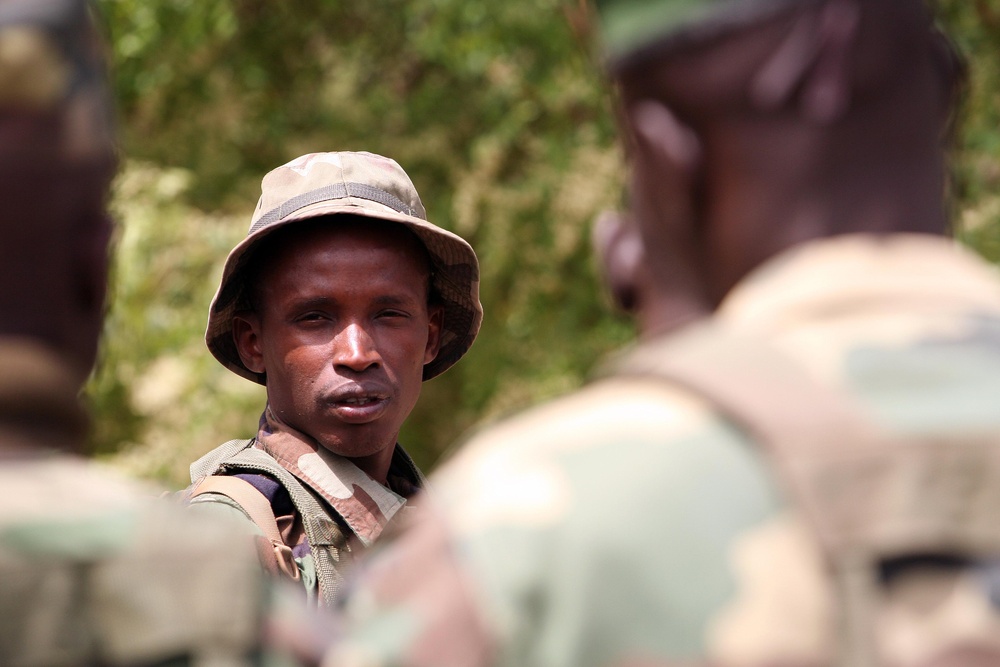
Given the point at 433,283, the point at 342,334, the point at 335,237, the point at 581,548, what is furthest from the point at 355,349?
the point at 581,548

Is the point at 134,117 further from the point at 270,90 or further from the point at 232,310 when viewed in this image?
the point at 232,310

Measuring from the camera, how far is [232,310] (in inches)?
147

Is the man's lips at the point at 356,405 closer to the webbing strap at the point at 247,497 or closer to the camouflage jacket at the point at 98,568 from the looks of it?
the webbing strap at the point at 247,497

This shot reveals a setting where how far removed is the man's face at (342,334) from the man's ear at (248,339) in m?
0.04

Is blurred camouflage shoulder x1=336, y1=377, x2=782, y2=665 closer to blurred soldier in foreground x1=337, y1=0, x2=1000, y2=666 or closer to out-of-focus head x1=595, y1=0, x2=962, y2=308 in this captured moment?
blurred soldier in foreground x1=337, y1=0, x2=1000, y2=666

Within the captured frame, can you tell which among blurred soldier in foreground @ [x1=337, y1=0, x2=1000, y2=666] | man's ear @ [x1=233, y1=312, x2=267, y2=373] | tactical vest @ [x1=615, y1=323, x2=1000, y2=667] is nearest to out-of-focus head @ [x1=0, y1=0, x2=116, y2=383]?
blurred soldier in foreground @ [x1=337, y1=0, x2=1000, y2=666]

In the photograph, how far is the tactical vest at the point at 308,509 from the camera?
3326 millimetres

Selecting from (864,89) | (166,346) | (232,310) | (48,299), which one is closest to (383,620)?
(48,299)

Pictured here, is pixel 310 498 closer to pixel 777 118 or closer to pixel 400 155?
pixel 777 118

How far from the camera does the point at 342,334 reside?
357 cm

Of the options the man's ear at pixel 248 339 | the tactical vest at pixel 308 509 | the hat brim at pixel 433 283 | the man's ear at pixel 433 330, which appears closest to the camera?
the tactical vest at pixel 308 509

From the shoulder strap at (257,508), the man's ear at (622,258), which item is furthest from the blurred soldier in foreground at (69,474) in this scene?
the shoulder strap at (257,508)

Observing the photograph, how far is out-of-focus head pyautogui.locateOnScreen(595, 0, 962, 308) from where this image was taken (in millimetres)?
1683

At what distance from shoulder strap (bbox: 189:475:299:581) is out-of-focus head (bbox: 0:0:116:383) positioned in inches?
56.5
